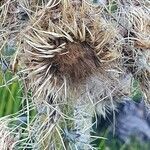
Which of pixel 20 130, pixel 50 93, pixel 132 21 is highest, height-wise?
pixel 132 21

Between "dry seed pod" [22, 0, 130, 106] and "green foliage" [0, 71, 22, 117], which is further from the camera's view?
"green foliage" [0, 71, 22, 117]

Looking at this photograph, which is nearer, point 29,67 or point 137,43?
point 29,67

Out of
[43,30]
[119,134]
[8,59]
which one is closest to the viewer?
[43,30]

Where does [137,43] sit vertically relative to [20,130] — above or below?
above

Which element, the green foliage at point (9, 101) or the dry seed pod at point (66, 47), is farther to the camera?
the green foliage at point (9, 101)

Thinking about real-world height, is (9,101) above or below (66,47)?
below

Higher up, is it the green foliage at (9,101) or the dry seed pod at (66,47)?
the dry seed pod at (66,47)

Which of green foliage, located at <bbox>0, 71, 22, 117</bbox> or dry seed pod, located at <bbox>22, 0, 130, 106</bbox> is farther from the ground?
dry seed pod, located at <bbox>22, 0, 130, 106</bbox>

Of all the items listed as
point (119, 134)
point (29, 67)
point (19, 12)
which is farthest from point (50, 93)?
point (119, 134)

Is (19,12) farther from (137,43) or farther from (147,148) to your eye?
(147,148)

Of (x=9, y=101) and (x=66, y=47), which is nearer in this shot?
(x=66, y=47)

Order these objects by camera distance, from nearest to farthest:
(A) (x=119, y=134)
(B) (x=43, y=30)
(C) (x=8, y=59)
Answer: (B) (x=43, y=30) < (C) (x=8, y=59) < (A) (x=119, y=134)
